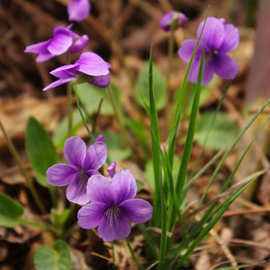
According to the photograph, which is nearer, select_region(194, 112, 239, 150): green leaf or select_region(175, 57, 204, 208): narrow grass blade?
select_region(175, 57, 204, 208): narrow grass blade

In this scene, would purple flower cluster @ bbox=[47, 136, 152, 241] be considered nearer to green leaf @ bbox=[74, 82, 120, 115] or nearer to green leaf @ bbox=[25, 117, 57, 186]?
green leaf @ bbox=[25, 117, 57, 186]

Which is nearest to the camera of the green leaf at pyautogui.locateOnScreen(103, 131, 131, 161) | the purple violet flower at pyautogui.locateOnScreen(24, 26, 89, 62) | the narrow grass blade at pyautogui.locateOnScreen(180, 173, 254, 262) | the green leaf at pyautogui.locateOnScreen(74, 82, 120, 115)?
the narrow grass blade at pyautogui.locateOnScreen(180, 173, 254, 262)

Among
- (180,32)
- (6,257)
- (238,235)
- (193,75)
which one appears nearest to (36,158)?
(6,257)

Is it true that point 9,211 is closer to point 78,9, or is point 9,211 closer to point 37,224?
point 37,224

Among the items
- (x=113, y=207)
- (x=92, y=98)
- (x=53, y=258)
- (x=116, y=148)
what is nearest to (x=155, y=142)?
Answer: (x=113, y=207)

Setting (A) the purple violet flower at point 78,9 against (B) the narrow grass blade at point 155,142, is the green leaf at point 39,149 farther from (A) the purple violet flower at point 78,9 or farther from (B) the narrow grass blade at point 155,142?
(B) the narrow grass blade at point 155,142

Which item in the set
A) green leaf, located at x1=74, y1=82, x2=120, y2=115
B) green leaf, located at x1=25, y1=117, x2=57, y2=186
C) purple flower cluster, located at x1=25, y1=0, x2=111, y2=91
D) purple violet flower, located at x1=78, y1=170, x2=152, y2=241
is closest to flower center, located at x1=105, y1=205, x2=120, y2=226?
purple violet flower, located at x1=78, y1=170, x2=152, y2=241
